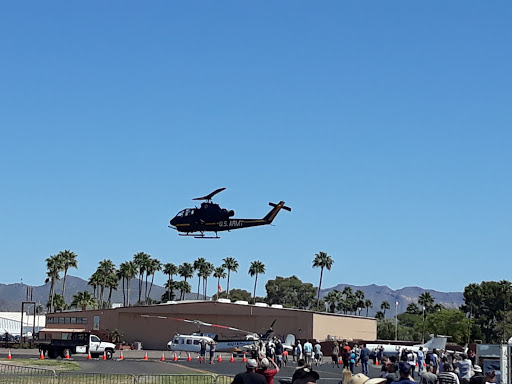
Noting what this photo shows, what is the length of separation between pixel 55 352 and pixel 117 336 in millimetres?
30327

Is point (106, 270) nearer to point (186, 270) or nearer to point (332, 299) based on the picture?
point (186, 270)

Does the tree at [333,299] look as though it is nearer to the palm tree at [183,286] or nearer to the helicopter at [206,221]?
the palm tree at [183,286]

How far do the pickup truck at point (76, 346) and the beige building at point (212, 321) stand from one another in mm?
22312

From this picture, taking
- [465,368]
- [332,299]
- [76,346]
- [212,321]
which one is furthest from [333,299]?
[465,368]

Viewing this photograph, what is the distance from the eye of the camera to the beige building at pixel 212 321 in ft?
251

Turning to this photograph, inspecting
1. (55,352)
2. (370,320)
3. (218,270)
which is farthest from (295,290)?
(55,352)

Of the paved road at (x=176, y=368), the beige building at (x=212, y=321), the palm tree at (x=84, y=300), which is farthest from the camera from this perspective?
the palm tree at (x=84, y=300)

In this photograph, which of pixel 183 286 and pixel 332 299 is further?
pixel 332 299

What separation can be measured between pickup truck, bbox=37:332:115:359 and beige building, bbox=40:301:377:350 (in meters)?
22.3

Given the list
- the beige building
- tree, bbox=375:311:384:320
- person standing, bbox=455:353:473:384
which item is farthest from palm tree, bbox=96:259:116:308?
person standing, bbox=455:353:473:384

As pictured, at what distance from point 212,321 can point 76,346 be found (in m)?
30.5

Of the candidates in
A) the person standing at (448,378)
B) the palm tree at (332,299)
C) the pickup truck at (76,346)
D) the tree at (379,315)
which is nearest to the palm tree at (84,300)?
the pickup truck at (76,346)

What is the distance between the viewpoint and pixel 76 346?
50906 millimetres

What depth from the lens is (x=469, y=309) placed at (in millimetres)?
123375
